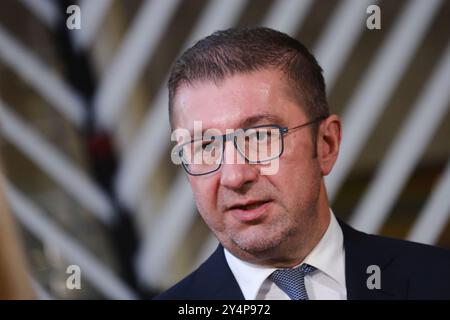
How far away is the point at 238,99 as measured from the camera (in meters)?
0.81

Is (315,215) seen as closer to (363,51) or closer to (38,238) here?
(363,51)

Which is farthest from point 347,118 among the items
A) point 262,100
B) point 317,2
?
point 262,100

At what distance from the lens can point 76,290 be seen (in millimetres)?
1026

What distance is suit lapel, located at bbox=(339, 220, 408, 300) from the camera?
2.83 feet

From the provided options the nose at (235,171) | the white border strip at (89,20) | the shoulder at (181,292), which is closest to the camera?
the nose at (235,171)

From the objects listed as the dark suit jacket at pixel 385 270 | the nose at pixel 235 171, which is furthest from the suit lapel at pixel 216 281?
the nose at pixel 235 171

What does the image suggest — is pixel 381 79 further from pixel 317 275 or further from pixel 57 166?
pixel 57 166

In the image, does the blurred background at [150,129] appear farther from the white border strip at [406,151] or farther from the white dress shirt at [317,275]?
the white dress shirt at [317,275]

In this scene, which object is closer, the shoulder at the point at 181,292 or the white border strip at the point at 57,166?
the shoulder at the point at 181,292

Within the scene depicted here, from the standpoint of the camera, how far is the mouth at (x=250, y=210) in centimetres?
81

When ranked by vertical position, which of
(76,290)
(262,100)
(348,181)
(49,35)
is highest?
(49,35)

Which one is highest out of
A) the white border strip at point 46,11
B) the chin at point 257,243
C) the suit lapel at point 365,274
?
the white border strip at point 46,11

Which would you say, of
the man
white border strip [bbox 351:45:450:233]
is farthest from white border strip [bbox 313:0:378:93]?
the man

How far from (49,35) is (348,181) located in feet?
1.66
